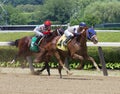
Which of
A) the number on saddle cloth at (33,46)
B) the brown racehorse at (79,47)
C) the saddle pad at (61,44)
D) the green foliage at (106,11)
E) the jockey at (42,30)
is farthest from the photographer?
the green foliage at (106,11)

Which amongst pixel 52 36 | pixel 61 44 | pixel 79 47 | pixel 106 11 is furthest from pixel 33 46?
pixel 106 11

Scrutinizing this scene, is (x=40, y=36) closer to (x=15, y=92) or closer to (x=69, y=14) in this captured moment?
(x=15, y=92)

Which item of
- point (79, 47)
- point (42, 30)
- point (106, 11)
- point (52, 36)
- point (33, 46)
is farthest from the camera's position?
point (106, 11)

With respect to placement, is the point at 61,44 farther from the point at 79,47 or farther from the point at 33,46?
the point at 33,46

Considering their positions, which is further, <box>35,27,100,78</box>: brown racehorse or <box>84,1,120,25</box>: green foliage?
<box>84,1,120,25</box>: green foliage

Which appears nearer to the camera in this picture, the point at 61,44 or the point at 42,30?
the point at 61,44

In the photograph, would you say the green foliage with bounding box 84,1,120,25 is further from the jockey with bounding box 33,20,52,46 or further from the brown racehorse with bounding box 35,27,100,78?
the brown racehorse with bounding box 35,27,100,78

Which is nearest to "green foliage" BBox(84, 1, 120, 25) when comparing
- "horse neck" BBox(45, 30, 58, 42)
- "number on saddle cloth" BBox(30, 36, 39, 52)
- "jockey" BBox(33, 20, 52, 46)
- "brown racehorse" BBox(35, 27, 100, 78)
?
"number on saddle cloth" BBox(30, 36, 39, 52)

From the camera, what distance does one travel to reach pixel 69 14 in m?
81.1

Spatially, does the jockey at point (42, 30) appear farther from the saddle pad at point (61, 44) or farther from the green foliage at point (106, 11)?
the green foliage at point (106, 11)

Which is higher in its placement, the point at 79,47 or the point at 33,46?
the point at 79,47

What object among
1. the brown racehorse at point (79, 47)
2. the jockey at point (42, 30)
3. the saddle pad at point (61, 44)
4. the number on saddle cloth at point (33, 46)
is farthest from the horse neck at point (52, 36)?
the number on saddle cloth at point (33, 46)

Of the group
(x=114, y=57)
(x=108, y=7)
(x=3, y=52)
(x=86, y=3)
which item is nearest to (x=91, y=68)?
(x=114, y=57)

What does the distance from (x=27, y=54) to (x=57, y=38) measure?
2.39 m
